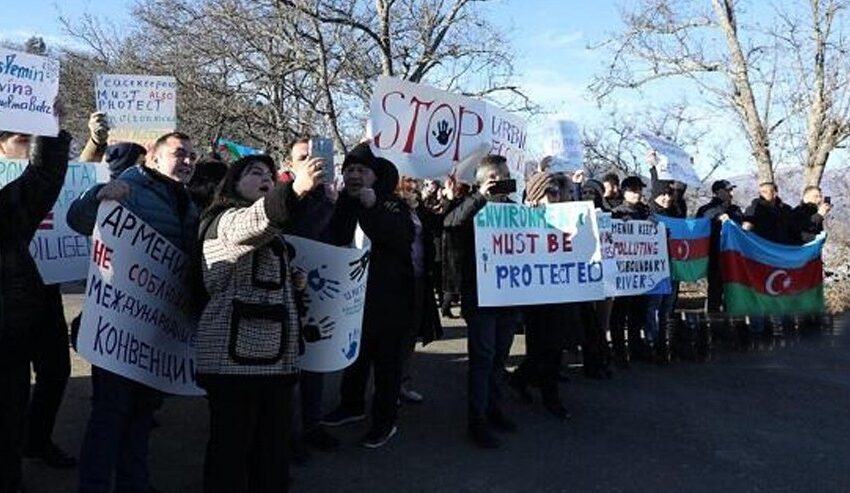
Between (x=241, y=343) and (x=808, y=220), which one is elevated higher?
(x=808, y=220)

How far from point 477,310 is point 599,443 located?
4.14 feet

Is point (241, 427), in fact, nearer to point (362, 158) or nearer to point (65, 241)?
point (362, 158)

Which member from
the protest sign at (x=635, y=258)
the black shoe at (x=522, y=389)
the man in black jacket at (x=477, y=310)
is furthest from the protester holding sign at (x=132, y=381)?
the protest sign at (x=635, y=258)

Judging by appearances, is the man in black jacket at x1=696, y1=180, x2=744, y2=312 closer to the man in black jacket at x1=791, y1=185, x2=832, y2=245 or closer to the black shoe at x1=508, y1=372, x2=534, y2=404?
the man in black jacket at x1=791, y1=185, x2=832, y2=245

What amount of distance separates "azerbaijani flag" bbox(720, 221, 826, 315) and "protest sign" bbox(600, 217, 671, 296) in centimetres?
170

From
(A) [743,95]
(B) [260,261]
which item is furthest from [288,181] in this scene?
(A) [743,95]

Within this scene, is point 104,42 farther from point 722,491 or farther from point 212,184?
point 722,491

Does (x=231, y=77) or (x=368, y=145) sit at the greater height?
(x=231, y=77)

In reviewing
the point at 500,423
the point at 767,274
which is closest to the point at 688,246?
the point at 767,274

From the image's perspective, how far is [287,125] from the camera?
18.8 meters

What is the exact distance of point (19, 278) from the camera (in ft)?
12.3

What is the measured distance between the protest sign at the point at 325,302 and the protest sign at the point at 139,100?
373 centimetres

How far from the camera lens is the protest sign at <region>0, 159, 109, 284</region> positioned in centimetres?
523

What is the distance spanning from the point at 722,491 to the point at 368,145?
2943 millimetres
